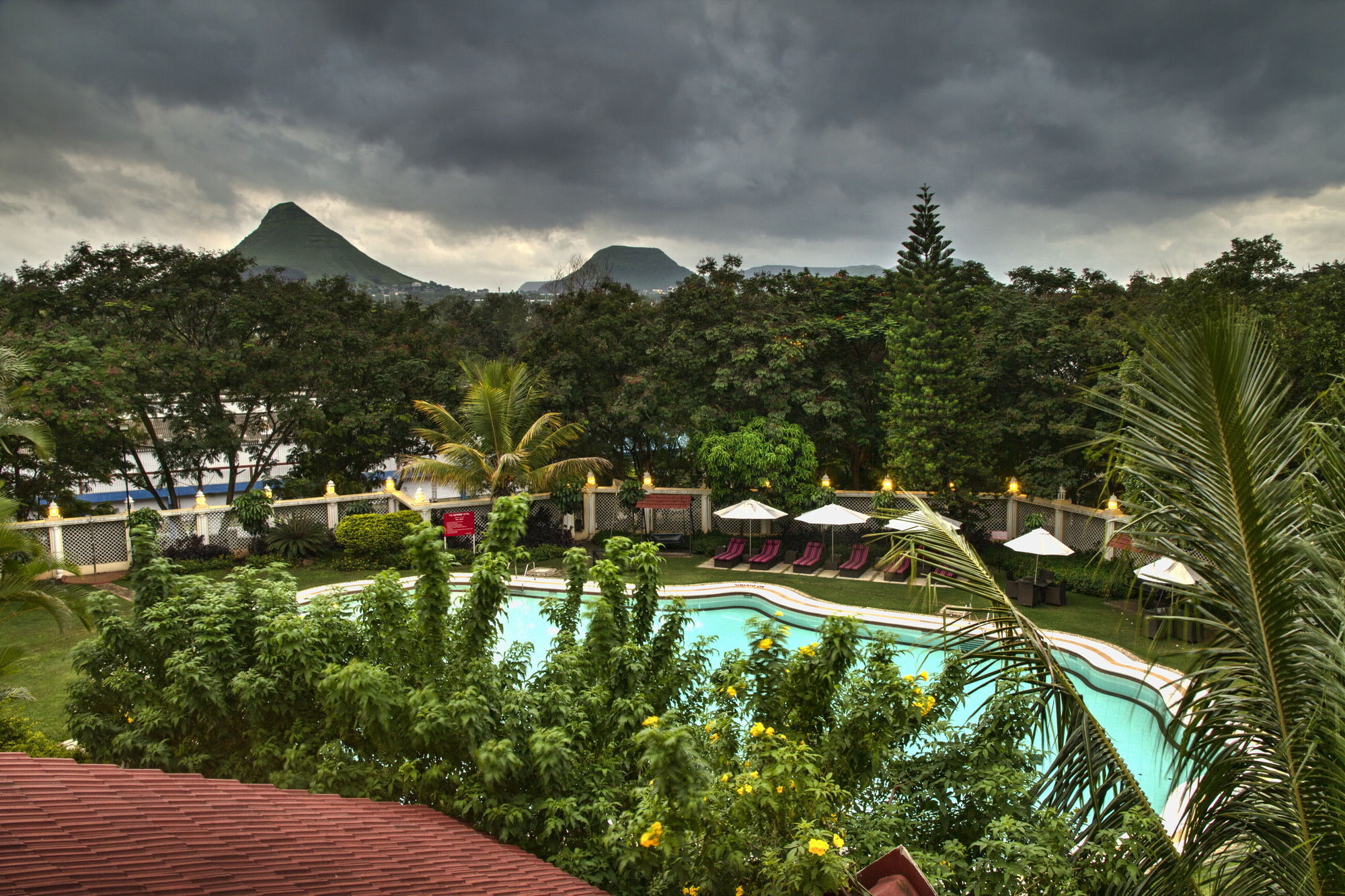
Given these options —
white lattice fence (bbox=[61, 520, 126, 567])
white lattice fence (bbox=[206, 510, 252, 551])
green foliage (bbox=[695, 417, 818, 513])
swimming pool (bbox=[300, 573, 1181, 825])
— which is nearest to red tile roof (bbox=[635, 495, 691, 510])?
green foliage (bbox=[695, 417, 818, 513])

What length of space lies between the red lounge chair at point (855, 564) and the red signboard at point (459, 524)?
8.31 m

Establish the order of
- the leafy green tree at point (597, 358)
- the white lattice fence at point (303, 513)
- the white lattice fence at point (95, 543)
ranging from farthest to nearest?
the leafy green tree at point (597, 358) → the white lattice fence at point (303, 513) → the white lattice fence at point (95, 543)

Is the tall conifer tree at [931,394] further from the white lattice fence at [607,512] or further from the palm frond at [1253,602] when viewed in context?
the palm frond at [1253,602]

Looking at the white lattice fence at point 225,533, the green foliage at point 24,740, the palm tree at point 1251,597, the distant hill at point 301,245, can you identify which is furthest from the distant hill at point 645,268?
the palm tree at point 1251,597

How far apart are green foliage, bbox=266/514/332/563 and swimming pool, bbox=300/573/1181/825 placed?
8.73 ft

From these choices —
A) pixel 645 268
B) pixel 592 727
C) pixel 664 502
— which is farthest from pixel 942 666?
pixel 645 268

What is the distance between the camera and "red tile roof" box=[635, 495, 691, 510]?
18.7 metres

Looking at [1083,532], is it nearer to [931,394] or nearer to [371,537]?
[931,394]

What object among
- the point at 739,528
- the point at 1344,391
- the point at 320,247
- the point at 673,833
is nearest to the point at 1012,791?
the point at 673,833

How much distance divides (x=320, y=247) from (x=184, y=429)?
59.6m

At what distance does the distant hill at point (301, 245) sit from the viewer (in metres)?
67.7

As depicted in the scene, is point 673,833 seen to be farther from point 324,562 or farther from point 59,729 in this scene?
point 324,562

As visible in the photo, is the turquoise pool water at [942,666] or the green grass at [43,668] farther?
the green grass at [43,668]

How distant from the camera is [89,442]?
640 inches
